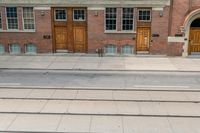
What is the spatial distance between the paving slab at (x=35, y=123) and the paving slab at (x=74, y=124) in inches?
8.3

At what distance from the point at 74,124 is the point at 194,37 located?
15736 millimetres

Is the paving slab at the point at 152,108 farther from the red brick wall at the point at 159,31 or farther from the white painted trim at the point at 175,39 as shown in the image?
the white painted trim at the point at 175,39

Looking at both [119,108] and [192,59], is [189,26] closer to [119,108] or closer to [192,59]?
[192,59]

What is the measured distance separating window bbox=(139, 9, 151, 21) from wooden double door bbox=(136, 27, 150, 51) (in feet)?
2.58

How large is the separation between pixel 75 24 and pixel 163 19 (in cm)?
707

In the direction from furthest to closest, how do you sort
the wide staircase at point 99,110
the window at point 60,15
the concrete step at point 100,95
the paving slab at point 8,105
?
the window at point 60,15, the concrete step at point 100,95, the paving slab at point 8,105, the wide staircase at point 99,110

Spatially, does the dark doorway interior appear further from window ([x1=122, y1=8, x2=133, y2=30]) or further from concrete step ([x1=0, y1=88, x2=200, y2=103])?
concrete step ([x1=0, y1=88, x2=200, y2=103])

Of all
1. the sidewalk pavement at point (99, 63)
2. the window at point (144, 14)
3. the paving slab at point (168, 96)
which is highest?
the window at point (144, 14)

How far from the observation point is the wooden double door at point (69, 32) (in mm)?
21859

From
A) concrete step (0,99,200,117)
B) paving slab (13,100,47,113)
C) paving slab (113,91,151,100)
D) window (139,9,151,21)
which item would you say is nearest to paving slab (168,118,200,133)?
concrete step (0,99,200,117)

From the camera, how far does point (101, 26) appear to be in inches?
853

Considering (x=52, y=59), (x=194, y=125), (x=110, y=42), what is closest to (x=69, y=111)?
(x=194, y=125)

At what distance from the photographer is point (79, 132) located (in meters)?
8.49

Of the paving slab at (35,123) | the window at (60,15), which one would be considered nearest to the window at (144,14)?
the window at (60,15)
